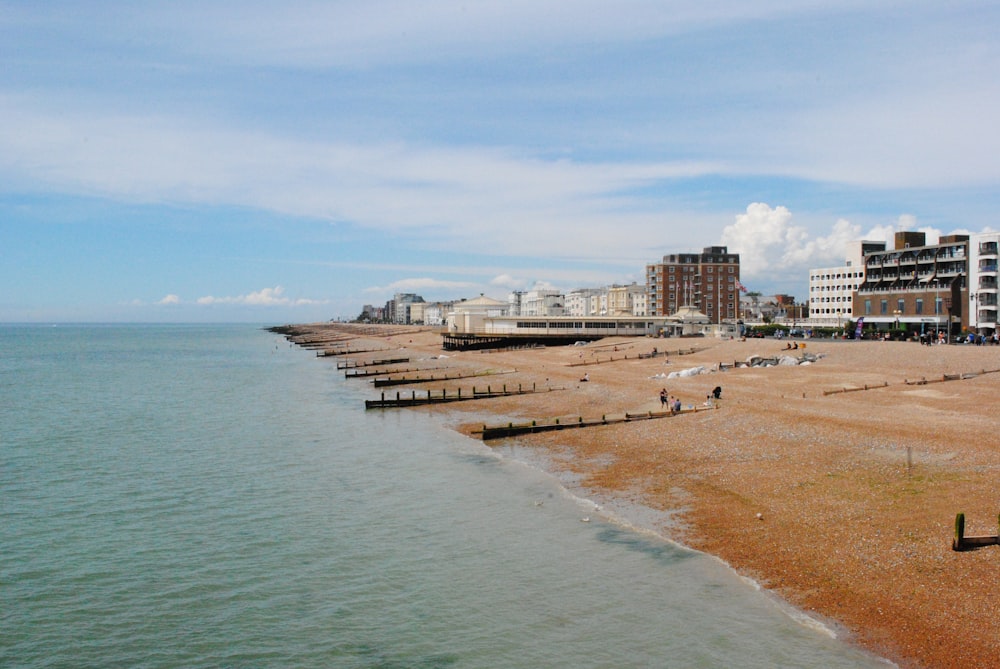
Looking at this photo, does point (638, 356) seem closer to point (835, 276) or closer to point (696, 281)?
point (835, 276)

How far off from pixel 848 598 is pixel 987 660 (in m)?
3.26

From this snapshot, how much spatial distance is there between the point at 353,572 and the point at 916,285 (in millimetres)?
115122

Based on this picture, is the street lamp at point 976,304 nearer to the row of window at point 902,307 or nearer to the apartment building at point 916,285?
the apartment building at point 916,285

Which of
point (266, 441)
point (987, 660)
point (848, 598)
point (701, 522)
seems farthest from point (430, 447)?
point (987, 660)


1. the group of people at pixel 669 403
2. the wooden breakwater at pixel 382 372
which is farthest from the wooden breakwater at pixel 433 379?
the group of people at pixel 669 403

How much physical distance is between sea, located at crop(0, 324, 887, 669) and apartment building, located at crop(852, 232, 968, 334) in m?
92.5

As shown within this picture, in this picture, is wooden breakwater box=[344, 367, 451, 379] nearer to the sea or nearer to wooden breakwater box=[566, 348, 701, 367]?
wooden breakwater box=[566, 348, 701, 367]

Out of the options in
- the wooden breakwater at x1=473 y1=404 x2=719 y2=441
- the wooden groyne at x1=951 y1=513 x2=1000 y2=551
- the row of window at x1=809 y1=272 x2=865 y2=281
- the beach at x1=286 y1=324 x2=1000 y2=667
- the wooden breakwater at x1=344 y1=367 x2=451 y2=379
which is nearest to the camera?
the beach at x1=286 y1=324 x2=1000 y2=667

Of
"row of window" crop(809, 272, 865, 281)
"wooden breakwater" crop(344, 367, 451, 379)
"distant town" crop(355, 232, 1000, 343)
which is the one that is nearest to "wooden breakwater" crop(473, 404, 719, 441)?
"wooden breakwater" crop(344, 367, 451, 379)

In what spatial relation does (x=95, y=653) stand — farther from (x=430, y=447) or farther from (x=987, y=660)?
(x=430, y=447)

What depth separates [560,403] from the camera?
163 feet

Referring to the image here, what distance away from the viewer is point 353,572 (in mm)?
20688

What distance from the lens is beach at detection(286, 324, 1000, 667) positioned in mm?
16000

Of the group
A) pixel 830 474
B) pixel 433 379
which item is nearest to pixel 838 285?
pixel 433 379
